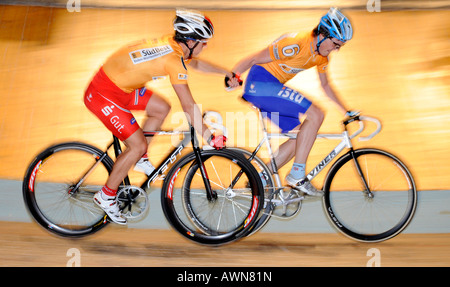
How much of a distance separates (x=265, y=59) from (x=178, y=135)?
0.75 meters

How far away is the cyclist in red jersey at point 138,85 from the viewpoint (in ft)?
9.47

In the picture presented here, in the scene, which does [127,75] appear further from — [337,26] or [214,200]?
[337,26]

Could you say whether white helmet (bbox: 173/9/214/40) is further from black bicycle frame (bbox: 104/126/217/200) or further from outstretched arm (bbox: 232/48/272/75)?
black bicycle frame (bbox: 104/126/217/200)

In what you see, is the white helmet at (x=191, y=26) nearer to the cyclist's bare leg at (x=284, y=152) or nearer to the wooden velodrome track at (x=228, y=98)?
the cyclist's bare leg at (x=284, y=152)

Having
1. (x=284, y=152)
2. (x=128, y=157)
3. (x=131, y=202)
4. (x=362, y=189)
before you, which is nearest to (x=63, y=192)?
(x=131, y=202)

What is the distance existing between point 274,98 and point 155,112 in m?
0.76

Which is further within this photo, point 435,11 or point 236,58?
point 435,11

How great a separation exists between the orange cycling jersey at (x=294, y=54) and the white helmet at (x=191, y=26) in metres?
0.50

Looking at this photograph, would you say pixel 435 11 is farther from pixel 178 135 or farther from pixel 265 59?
pixel 178 135

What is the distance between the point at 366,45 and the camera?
20.2 feet

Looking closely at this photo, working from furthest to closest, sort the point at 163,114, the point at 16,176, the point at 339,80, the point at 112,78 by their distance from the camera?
the point at 339,80
the point at 16,176
the point at 163,114
the point at 112,78

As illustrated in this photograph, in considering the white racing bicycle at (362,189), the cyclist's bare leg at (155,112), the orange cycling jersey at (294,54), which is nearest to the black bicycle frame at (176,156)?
the cyclist's bare leg at (155,112)

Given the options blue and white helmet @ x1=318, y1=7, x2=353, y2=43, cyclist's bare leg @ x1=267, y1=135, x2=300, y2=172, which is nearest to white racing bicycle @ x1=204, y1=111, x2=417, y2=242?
cyclist's bare leg @ x1=267, y1=135, x2=300, y2=172

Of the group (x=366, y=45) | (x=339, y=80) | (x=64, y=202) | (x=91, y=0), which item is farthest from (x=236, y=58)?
(x=64, y=202)
